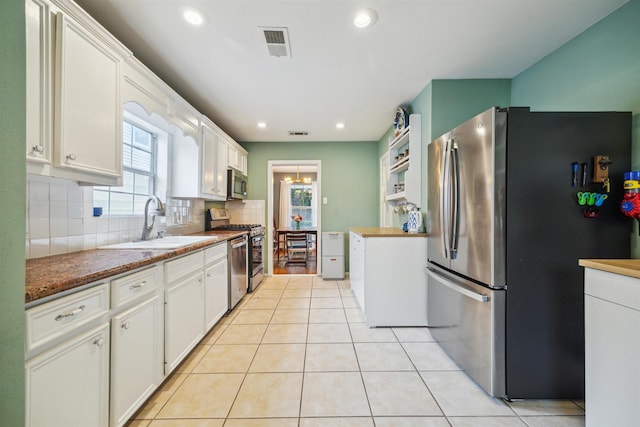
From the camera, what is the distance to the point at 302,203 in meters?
8.20

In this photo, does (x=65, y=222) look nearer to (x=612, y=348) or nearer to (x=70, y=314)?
(x=70, y=314)

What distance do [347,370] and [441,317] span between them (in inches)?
36.0

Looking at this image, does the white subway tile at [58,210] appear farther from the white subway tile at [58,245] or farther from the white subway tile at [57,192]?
the white subway tile at [58,245]

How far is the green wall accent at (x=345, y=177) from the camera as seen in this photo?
475 cm

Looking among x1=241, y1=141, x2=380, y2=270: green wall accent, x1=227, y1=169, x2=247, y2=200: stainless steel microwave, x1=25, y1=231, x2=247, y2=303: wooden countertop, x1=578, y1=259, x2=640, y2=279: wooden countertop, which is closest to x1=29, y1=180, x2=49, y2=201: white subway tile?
x1=25, y1=231, x2=247, y2=303: wooden countertop

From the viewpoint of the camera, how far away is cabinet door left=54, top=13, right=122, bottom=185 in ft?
4.17

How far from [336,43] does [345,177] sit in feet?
9.51

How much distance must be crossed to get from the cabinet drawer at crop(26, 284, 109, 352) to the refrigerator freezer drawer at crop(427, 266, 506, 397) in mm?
2078

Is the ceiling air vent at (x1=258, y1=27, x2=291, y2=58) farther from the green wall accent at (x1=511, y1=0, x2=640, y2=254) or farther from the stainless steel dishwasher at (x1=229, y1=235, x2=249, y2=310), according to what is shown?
the green wall accent at (x1=511, y1=0, x2=640, y2=254)

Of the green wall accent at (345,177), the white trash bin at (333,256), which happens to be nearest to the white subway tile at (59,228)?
the green wall accent at (345,177)

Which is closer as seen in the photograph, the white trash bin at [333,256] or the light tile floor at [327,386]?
the light tile floor at [327,386]

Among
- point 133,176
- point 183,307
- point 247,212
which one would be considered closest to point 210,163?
point 133,176

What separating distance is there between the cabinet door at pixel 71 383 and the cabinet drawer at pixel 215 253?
116 centimetres

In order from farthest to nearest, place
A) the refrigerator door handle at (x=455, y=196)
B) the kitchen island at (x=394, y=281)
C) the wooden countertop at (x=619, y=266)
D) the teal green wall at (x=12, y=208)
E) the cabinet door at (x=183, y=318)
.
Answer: the kitchen island at (x=394, y=281) < the refrigerator door handle at (x=455, y=196) < the cabinet door at (x=183, y=318) < the wooden countertop at (x=619, y=266) < the teal green wall at (x=12, y=208)
